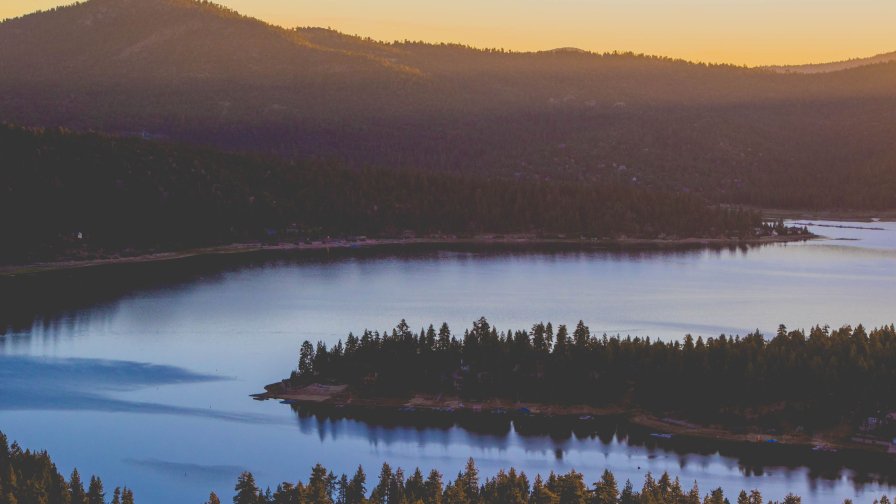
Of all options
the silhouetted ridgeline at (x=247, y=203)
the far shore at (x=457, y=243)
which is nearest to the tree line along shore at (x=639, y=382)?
the silhouetted ridgeline at (x=247, y=203)

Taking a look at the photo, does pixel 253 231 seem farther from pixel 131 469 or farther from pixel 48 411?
pixel 131 469

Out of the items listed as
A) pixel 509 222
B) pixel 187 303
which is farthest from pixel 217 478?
Result: pixel 509 222

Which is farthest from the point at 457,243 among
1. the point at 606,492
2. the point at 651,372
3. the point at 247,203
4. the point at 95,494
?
the point at 95,494

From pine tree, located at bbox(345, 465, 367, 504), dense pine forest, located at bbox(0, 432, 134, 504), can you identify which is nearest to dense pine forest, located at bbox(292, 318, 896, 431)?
pine tree, located at bbox(345, 465, 367, 504)

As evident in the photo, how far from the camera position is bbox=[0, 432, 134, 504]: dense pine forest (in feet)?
146

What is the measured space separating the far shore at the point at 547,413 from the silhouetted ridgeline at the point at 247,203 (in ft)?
208

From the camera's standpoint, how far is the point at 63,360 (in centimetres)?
7625

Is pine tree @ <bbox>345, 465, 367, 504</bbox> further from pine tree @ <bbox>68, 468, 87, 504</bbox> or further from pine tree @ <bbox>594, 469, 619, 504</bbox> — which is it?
pine tree @ <bbox>68, 468, 87, 504</bbox>

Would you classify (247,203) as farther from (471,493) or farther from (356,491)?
(471,493)

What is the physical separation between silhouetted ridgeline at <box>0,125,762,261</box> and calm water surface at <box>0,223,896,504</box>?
14.7m

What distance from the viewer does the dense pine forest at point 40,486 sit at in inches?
1748

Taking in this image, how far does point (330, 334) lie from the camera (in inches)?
3243

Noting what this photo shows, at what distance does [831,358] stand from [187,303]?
50571 mm

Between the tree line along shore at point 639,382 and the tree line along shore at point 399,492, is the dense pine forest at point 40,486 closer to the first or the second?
the tree line along shore at point 399,492
